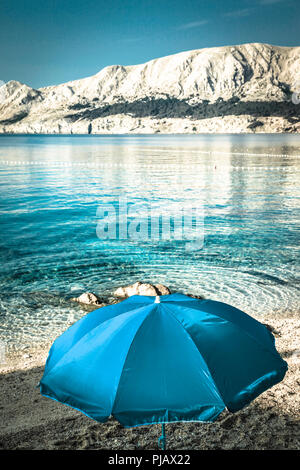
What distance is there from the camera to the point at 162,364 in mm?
4898

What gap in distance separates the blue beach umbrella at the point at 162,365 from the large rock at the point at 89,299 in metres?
7.09

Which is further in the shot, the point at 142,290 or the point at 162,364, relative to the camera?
the point at 142,290

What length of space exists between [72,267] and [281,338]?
9.67 metres

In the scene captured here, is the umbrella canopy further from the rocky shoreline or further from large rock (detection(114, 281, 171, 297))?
large rock (detection(114, 281, 171, 297))

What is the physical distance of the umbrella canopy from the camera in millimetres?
4770

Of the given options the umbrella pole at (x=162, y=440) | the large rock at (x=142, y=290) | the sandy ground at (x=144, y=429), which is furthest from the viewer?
the large rock at (x=142, y=290)

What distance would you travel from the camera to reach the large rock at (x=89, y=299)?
12844 millimetres

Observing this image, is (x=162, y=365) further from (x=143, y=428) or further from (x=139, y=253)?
(x=139, y=253)

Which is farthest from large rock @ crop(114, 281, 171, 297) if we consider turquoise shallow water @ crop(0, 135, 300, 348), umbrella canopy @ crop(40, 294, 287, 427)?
umbrella canopy @ crop(40, 294, 287, 427)

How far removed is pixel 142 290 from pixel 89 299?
1765mm

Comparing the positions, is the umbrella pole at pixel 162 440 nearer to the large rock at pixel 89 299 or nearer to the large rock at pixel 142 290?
the large rock at pixel 142 290

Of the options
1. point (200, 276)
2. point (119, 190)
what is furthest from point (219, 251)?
point (119, 190)

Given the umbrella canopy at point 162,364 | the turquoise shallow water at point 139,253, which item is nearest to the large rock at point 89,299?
the turquoise shallow water at point 139,253

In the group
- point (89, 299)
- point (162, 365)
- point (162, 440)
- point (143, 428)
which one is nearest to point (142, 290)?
point (89, 299)
